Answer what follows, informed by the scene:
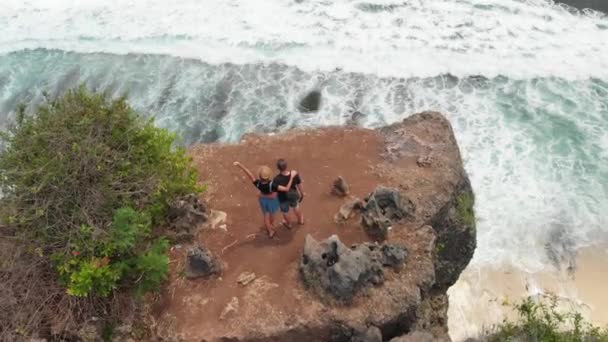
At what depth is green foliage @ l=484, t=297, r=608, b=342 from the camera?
1117 cm

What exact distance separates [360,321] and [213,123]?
31.4 ft

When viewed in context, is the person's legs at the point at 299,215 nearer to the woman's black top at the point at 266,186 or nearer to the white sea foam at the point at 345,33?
the woman's black top at the point at 266,186

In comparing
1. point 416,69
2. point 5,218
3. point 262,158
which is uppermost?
point 5,218

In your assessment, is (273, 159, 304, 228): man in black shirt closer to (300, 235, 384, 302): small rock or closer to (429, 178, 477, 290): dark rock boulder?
(300, 235, 384, 302): small rock

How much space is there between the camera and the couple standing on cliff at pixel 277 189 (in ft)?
32.5

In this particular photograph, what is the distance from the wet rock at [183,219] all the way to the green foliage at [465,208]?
5.34 metres

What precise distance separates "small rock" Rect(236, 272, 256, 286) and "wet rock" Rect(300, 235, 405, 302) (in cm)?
90

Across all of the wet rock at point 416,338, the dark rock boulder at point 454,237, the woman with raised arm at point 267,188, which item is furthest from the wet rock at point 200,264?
the dark rock boulder at point 454,237

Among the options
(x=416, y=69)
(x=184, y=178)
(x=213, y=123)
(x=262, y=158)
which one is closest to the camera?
(x=184, y=178)

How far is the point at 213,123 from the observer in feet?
58.1

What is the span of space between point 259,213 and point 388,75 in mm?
9156

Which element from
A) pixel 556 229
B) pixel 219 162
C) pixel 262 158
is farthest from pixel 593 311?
pixel 219 162

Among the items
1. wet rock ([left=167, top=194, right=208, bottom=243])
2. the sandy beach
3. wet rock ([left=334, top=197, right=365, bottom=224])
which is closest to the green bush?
wet rock ([left=167, top=194, right=208, bottom=243])

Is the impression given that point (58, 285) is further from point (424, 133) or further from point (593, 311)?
point (593, 311)
